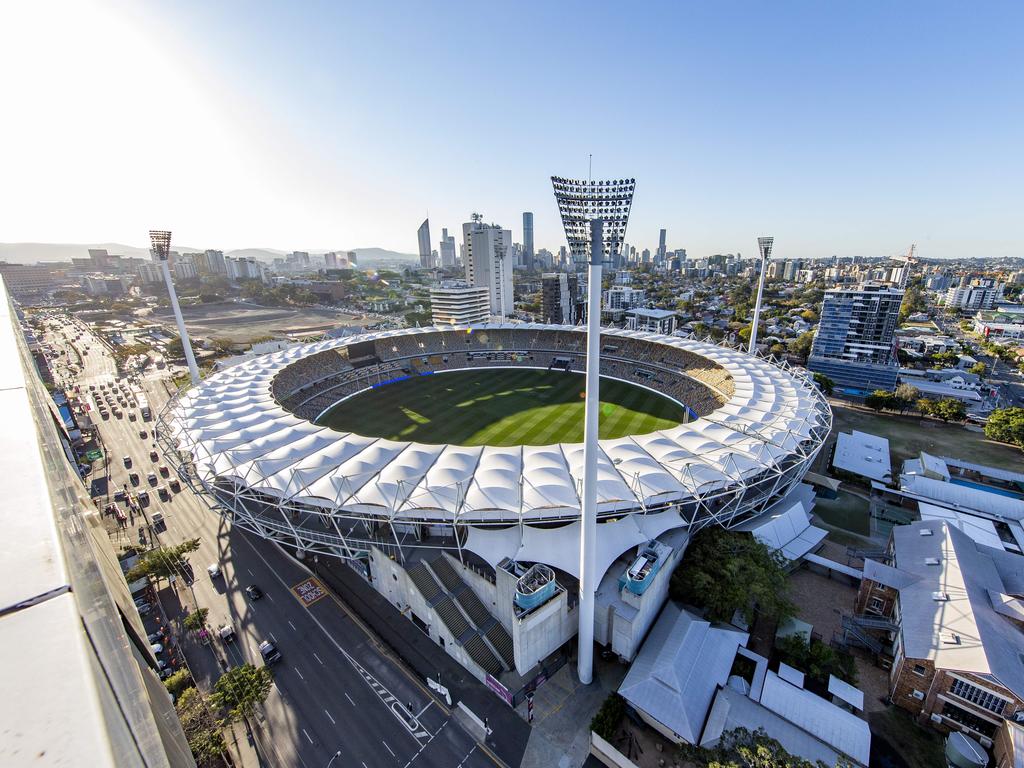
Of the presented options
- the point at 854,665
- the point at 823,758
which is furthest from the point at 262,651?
the point at 854,665

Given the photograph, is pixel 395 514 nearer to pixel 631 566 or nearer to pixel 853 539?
pixel 631 566

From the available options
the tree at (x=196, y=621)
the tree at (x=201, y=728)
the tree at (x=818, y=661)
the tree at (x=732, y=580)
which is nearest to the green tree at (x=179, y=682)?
the tree at (x=201, y=728)

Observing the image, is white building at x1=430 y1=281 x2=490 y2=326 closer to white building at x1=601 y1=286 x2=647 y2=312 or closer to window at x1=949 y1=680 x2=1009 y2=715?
white building at x1=601 y1=286 x2=647 y2=312

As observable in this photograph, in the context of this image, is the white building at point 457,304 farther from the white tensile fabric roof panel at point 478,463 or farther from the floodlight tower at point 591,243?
the floodlight tower at point 591,243

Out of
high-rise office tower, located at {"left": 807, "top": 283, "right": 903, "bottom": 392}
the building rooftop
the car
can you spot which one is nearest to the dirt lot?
the building rooftop

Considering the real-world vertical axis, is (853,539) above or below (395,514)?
below
